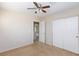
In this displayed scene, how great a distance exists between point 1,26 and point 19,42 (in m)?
0.54

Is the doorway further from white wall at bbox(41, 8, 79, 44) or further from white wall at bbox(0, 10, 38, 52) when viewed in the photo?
white wall at bbox(41, 8, 79, 44)

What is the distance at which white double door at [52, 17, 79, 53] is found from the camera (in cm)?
193

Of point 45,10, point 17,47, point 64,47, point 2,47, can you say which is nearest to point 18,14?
point 45,10

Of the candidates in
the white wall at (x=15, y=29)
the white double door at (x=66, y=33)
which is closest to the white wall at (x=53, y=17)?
the white double door at (x=66, y=33)

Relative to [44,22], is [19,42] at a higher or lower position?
lower

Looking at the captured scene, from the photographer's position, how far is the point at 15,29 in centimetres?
182

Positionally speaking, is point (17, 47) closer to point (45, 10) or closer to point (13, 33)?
point (13, 33)

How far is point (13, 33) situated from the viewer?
72.5 inches

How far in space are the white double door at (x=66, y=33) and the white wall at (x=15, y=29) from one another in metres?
0.63

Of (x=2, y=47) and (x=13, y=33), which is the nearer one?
(x=13, y=33)

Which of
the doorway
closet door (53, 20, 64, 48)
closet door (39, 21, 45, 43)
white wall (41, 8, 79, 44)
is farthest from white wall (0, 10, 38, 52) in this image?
closet door (53, 20, 64, 48)

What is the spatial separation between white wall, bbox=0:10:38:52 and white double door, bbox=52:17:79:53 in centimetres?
63

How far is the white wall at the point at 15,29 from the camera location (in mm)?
1795

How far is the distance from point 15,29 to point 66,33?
1.28 m
